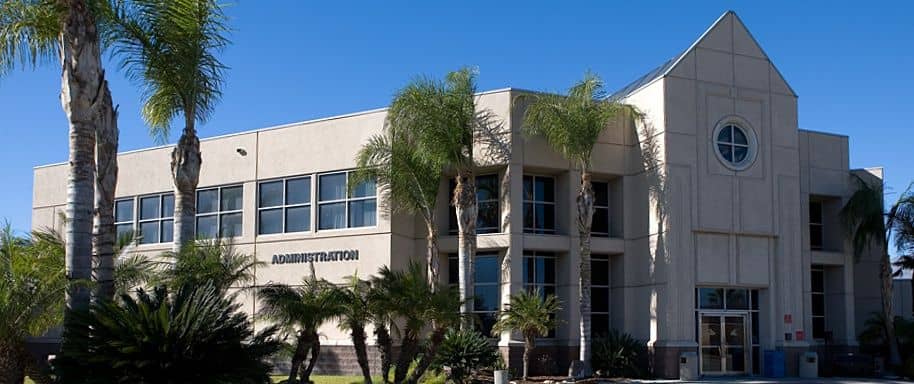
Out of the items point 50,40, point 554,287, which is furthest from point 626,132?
point 50,40

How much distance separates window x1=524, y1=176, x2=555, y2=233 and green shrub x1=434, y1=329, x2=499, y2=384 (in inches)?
262

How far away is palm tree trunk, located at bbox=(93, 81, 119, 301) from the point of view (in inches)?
634

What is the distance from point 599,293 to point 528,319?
623cm

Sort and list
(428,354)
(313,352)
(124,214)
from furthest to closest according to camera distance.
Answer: (124,214)
(428,354)
(313,352)

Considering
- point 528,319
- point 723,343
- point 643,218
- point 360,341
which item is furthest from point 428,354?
point 723,343

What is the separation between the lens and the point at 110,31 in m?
17.7

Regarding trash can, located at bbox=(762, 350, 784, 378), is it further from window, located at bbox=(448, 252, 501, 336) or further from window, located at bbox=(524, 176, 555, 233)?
window, located at bbox=(448, 252, 501, 336)

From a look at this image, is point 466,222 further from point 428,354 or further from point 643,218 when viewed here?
point 428,354

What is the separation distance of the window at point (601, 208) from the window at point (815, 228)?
8.88m

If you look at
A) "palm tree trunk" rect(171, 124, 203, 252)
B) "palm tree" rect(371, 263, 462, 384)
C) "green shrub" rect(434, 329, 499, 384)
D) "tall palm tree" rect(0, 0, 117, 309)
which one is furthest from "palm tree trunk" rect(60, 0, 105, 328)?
"green shrub" rect(434, 329, 499, 384)

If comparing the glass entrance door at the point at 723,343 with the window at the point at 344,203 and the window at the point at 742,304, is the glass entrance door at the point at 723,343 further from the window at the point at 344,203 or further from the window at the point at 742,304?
the window at the point at 344,203

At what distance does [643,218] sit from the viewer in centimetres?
3139

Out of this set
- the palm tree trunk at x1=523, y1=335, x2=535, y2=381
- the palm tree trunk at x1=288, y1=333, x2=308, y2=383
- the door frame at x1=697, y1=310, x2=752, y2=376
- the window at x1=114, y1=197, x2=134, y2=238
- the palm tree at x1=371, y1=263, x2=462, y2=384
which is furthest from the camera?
the window at x1=114, y1=197, x2=134, y2=238

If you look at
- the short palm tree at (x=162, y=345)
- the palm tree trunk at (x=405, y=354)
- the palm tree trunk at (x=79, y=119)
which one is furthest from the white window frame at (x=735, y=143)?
the palm tree trunk at (x=79, y=119)
